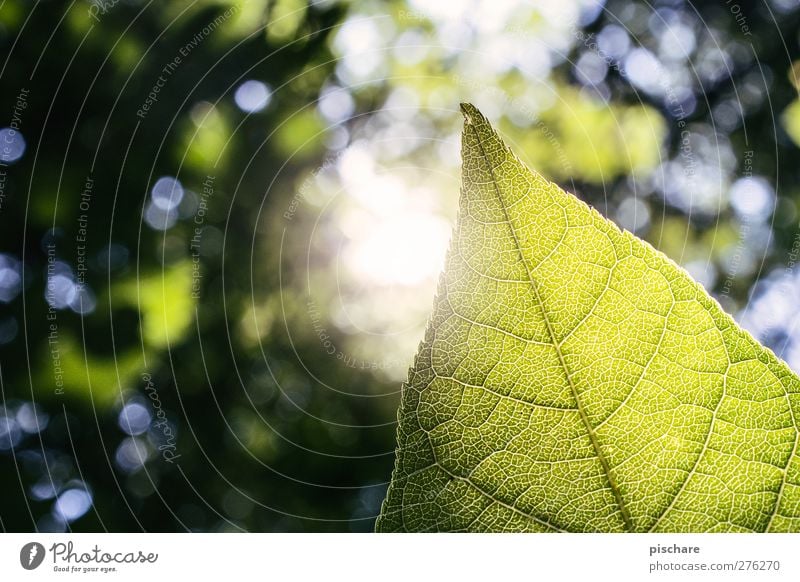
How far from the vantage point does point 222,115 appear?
1.83 meters

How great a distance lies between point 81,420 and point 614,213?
5.86 ft

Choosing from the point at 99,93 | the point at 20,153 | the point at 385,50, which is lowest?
the point at 20,153

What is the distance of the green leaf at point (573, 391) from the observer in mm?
333

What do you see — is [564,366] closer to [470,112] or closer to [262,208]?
[470,112]

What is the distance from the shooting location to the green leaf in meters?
0.33

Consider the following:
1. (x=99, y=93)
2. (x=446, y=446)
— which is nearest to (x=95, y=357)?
(x=99, y=93)

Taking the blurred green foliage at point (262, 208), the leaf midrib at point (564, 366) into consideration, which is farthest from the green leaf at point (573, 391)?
the blurred green foliage at point (262, 208)

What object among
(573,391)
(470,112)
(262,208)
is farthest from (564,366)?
(262,208)

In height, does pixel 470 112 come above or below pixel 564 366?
above

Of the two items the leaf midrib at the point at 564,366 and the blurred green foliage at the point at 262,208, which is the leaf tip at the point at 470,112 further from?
the blurred green foliage at the point at 262,208

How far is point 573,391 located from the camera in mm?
366

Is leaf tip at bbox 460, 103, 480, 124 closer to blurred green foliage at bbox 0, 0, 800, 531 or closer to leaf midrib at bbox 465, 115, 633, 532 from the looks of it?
leaf midrib at bbox 465, 115, 633, 532
